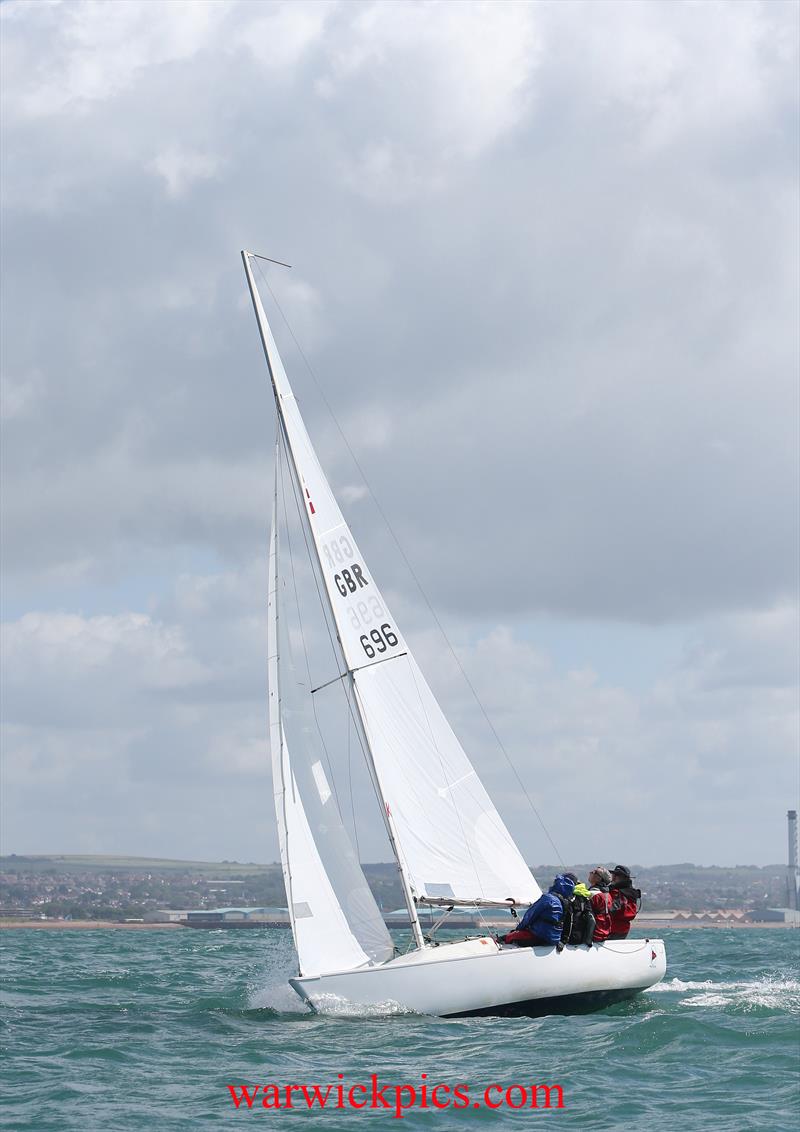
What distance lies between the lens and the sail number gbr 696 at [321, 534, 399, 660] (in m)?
20.6

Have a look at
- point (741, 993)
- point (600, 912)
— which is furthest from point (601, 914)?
point (741, 993)

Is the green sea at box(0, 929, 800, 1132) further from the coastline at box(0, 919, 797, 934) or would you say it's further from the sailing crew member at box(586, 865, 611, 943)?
the coastline at box(0, 919, 797, 934)

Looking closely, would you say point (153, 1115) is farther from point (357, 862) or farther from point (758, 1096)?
point (357, 862)

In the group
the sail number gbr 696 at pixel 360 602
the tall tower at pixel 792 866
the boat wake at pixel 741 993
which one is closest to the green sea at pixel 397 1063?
the boat wake at pixel 741 993

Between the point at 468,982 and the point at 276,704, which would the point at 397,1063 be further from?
the point at 276,704

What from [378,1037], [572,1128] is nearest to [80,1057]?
[378,1037]

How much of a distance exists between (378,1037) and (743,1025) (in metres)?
4.63

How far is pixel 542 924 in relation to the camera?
734 inches

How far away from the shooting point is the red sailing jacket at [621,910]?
19.8 metres

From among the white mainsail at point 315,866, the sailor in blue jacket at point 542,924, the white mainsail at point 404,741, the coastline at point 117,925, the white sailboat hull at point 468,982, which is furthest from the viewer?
the coastline at point 117,925

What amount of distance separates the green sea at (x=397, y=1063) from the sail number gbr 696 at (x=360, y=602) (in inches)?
203

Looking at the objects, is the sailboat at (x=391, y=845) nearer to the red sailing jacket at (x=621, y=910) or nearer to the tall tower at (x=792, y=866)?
the red sailing jacket at (x=621, y=910)

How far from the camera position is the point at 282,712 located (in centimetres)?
2009

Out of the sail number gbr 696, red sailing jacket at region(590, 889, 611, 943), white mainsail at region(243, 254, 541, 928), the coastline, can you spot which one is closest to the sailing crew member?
red sailing jacket at region(590, 889, 611, 943)
